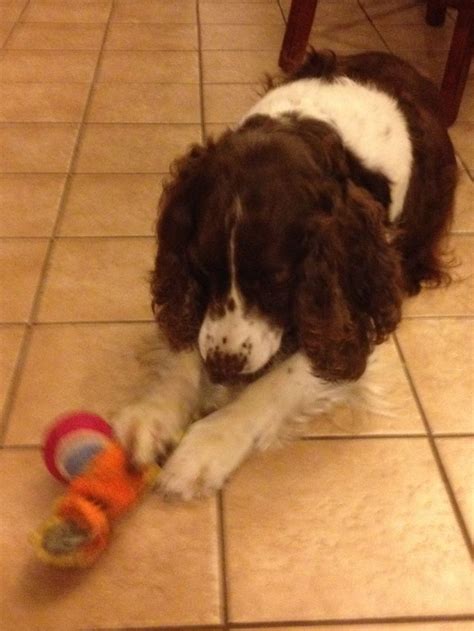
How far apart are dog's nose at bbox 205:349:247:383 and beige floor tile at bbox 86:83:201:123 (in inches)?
73.2

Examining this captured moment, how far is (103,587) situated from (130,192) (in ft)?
5.25

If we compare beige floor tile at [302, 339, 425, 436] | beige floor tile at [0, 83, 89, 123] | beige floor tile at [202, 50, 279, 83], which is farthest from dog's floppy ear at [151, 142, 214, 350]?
beige floor tile at [202, 50, 279, 83]

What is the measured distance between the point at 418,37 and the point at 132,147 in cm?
201

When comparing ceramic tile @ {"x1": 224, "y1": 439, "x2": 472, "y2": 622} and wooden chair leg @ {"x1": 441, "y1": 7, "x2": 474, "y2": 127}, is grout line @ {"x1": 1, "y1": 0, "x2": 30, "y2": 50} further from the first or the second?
ceramic tile @ {"x1": 224, "y1": 439, "x2": 472, "y2": 622}

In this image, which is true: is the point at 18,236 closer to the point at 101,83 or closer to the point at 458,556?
the point at 101,83

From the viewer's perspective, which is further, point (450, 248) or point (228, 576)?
point (450, 248)

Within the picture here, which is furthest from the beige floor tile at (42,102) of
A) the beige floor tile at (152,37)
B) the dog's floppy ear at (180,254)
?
the dog's floppy ear at (180,254)

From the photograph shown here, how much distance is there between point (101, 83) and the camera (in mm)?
3631

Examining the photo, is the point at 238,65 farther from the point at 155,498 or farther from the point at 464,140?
the point at 155,498

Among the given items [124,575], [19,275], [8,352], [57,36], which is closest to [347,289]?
[124,575]

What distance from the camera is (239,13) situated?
181 inches

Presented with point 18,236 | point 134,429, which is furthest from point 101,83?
point 134,429

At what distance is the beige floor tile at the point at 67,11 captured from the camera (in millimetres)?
4469

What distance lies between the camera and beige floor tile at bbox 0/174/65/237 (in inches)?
99.1
